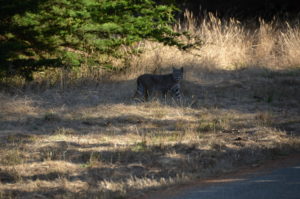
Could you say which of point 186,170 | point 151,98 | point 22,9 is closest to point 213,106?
point 151,98

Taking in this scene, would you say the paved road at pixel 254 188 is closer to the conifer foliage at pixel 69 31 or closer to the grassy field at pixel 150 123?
the grassy field at pixel 150 123

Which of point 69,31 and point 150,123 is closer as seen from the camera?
point 150,123

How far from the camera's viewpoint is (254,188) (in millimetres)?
6441

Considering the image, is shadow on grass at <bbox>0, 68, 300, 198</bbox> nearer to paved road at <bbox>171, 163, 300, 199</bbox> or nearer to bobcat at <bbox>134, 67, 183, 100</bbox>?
bobcat at <bbox>134, 67, 183, 100</bbox>

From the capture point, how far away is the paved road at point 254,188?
6.15m

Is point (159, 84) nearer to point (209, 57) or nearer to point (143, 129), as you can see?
point (143, 129)

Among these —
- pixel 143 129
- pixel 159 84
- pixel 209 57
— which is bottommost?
pixel 143 129

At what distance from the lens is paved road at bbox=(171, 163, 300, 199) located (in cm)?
615

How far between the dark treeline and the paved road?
58.3 feet

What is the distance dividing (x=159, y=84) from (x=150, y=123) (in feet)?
7.81

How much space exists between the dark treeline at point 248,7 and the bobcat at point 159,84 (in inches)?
499

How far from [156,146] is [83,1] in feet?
20.5

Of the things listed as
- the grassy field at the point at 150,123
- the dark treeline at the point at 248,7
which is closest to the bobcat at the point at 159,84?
the grassy field at the point at 150,123

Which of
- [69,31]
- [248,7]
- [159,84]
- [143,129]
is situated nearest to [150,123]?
[143,129]
